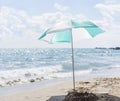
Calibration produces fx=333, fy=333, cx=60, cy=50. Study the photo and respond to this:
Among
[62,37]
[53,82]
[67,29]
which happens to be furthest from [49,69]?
[67,29]

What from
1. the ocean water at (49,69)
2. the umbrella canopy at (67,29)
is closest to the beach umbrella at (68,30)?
the umbrella canopy at (67,29)

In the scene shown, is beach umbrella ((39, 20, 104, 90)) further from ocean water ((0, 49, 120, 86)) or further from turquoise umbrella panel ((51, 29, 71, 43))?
ocean water ((0, 49, 120, 86))

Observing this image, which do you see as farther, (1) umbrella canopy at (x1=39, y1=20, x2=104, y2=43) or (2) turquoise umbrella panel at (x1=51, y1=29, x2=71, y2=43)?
(2) turquoise umbrella panel at (x1=51, y1=29, x2=71, y2=43)

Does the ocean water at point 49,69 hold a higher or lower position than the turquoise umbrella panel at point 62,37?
lower

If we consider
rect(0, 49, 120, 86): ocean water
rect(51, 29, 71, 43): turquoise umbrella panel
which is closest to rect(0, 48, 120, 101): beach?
rect(0, 49, 120, 86): ocean water

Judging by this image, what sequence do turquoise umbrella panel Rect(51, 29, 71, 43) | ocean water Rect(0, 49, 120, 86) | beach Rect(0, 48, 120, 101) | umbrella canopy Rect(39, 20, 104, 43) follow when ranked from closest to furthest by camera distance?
umbrella canopy Rect(39, 20, 104, 43)
turquoise umbrella panel Rect(51, 29, 71, 43)
beach Rect(0, 48, 120, 101)
ocean water Rect(0, 49, 120, 86)

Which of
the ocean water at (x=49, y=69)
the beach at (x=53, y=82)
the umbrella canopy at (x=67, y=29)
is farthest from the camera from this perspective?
the ocean water at (x=49, y=69)

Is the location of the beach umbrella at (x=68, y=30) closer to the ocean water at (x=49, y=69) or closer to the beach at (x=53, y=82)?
the beach at (x=53, y=82)

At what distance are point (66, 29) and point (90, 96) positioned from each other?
1912 mm

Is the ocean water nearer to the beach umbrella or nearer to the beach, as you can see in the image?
the beach

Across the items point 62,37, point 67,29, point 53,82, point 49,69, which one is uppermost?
point 67,29

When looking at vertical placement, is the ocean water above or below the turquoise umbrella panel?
below

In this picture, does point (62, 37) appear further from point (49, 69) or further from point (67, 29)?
point (49, 69)

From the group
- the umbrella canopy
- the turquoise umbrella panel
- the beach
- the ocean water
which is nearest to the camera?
the umbrella canopy
